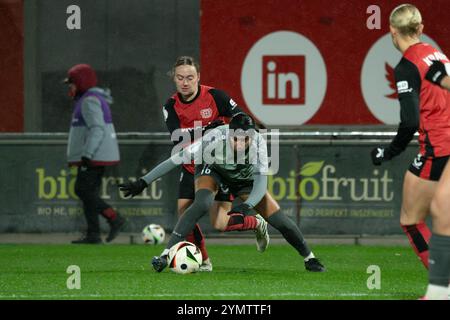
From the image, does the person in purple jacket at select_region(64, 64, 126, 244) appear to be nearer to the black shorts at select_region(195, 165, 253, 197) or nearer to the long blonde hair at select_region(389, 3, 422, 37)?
the black shorts at select_region(195, 165, 253, 197)

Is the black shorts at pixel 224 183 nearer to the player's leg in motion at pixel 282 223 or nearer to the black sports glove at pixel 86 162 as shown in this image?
the player's leg in motion at pixel 282 223

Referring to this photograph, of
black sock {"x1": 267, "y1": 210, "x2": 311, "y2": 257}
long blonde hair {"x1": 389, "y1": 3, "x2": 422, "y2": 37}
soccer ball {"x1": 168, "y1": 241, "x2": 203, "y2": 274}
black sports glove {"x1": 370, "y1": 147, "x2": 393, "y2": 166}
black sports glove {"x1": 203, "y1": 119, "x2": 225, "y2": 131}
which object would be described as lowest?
soccer ball {"x1": 168, "y1": 241, "x2": 203, "y2": 274}

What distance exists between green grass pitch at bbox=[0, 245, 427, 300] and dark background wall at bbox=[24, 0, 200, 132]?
7.18 ft

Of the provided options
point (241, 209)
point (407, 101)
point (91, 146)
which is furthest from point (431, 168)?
point (91, 146)

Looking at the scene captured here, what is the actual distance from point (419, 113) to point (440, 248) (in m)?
1.01

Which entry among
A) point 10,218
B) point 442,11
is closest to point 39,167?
point 10,218

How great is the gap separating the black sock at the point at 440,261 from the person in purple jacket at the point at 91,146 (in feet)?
23.6

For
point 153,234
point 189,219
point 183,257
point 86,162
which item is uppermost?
point 86,162

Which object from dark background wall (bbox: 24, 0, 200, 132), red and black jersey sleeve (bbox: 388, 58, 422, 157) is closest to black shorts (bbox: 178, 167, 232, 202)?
red and black jersey sleeve (bbox: 388, 58, 422, 157)

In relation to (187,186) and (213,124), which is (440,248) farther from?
(187,186)

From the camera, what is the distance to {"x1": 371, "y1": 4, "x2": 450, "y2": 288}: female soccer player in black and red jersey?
784cm

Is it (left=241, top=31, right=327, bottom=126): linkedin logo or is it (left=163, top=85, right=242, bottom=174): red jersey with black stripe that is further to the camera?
(left=241, top=31, right=327, bottom=126): linkedin logo

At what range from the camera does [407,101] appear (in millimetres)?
7777

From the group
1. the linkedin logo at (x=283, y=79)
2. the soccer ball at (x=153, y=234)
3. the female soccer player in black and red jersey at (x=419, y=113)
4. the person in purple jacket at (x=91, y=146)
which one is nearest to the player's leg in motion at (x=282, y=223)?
the female soccer player in black and red jersey at (x=419, y=113)
